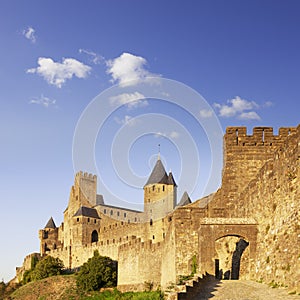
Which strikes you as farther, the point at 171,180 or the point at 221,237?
the point at 171,180

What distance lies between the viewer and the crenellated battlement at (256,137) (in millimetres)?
23953

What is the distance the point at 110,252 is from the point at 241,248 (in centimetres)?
3595

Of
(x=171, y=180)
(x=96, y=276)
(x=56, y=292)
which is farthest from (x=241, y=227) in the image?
(x=171, y=180)

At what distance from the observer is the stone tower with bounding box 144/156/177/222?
247ft

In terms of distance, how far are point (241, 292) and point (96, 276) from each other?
94.3 feet

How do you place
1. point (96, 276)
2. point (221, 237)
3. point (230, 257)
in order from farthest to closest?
point (96, 276)
point (230, 257)
point (221, 237)

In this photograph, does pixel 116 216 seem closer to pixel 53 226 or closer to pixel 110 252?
pixel 53 226

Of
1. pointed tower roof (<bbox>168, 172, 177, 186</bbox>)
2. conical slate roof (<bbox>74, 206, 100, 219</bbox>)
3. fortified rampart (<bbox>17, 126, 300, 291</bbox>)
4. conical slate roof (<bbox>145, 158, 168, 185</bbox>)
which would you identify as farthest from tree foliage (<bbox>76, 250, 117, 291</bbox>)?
pointed tower roof (<bbox>168, 172, 177, 186</bbox>)

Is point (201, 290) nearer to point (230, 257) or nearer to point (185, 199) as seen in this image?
point (230, 257)

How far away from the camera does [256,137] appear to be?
24.1 meters

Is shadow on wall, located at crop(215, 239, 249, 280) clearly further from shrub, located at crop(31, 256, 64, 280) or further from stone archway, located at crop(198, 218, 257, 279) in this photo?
shrub, located at crop(31, 256, 64, 280)

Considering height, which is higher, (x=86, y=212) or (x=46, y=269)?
(x=86, y=212)

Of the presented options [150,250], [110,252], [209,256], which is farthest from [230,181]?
[110,252]

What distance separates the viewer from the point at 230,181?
2397 cm
